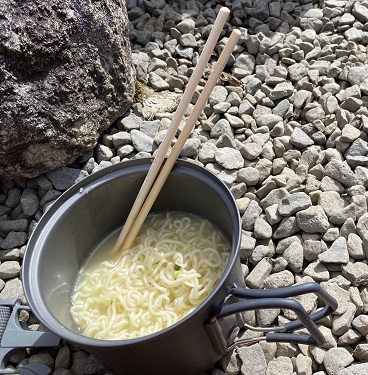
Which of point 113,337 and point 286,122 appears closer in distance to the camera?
point 113,337

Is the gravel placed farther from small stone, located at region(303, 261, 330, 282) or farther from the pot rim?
the pot rim

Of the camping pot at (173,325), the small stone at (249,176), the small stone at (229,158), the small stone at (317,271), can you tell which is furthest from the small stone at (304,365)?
the small stone at (229,158)

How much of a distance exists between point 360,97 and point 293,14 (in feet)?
3.02

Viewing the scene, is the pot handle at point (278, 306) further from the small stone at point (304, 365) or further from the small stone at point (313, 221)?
the small stone at point (313, 221)

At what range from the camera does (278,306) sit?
1563 mm

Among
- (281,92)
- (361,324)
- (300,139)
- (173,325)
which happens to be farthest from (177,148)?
(281,92)

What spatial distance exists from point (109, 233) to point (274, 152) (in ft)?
2.92

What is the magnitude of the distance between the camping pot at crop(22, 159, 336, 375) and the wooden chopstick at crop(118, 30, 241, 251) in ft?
0.24

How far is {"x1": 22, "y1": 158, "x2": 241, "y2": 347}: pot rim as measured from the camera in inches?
65.3

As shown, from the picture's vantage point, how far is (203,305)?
166 cm

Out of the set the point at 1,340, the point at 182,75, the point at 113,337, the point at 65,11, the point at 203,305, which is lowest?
the point at 1,340

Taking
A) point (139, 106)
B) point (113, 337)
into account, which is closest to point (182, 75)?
point (139, 106)

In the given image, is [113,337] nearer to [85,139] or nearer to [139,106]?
[85,139]

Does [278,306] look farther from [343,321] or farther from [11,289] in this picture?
[11,289]
